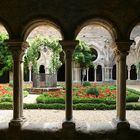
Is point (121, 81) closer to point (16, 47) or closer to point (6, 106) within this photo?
point (16, 47)

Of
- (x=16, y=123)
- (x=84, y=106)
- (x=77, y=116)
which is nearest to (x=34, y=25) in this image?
(x=16, y=123)

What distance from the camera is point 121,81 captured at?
548cm

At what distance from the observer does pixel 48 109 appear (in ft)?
36.6

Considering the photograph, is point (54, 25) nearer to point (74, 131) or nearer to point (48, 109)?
point (74, 131)

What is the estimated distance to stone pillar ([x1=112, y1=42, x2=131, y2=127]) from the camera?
5355 millimetres

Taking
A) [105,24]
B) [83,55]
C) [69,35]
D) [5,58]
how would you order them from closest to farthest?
1. [69,35]
2. [105,24]
3. [83,55]
4. [5,58]

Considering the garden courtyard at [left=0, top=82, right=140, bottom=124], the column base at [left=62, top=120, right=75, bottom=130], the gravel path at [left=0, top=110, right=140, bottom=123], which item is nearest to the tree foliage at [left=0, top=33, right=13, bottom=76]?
the garden courtyard at [left=0, top=82, right=140, bottom=124]

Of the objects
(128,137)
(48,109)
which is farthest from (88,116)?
(128,137)

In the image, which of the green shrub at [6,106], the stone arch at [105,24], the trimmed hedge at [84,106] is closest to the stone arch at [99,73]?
the trimmed hedge at [84,106]

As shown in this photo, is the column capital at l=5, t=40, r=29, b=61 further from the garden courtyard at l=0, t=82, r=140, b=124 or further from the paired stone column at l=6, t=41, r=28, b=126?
the garden courtyard at l=0, t=82, r=140, b=124

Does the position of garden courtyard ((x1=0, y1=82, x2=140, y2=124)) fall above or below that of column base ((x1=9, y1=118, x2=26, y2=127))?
below

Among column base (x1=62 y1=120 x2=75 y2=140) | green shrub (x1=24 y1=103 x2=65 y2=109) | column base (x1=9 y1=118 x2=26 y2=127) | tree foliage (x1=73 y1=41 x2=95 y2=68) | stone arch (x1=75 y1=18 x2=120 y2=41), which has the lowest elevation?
green shrub (x1=24 y1=103 x2=65 y2=109)

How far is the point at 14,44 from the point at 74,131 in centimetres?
236

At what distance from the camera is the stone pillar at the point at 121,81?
536 centimetres
